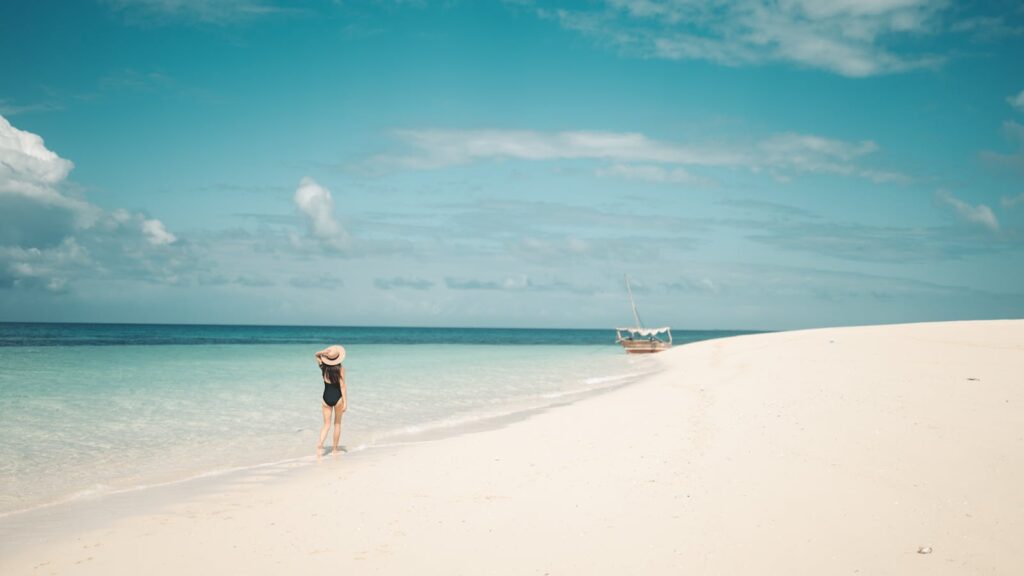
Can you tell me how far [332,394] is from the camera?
459 inches

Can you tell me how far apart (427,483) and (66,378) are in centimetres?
2415

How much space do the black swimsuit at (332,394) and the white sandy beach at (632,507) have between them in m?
1.24

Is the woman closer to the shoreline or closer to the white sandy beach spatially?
the shoreline

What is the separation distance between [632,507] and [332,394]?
6.90 meters

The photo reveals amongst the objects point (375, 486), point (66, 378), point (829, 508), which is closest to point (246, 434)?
point (375, 486)

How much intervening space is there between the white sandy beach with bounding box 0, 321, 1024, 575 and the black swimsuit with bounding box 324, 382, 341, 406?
1.24 meters

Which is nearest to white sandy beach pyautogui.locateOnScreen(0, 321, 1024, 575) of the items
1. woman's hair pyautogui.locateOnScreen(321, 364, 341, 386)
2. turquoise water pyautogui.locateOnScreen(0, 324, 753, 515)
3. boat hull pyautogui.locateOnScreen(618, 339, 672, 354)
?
woman's hair pyautogui.locateOnScreen(321, 364, 341, 386)

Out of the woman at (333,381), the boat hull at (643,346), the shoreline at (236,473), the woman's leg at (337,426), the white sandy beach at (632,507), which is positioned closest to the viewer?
the white sandy beach at (632,507)

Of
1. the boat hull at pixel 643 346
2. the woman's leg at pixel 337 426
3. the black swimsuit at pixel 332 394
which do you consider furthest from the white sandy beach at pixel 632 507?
the boat hull at pixel 643 346

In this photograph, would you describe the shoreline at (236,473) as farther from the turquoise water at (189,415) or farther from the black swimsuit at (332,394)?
the black swimsuit at (332,394)

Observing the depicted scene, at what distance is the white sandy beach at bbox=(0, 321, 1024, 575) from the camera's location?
534cm

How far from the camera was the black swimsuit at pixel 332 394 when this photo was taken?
38.3 feet

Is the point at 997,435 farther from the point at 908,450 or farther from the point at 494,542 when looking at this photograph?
the point at 494,542

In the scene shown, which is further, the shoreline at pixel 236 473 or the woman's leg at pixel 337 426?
the woman's leg at pixel 337 426
